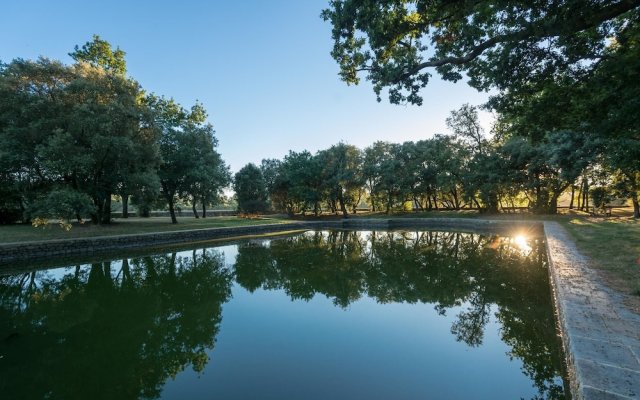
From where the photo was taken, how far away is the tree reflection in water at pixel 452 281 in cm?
543

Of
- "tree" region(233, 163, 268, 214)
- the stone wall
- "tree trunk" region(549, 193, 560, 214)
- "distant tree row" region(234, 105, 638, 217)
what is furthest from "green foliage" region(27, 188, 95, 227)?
"tree trunk" region(549, 193, 560, 214)

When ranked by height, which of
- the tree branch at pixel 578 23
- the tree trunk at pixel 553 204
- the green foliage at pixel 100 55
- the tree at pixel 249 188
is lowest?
the tree trunk at pixel 553 204

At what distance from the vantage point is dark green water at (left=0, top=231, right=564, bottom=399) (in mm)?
4102

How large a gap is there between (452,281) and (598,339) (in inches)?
234

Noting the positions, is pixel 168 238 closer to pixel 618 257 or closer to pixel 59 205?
pixel 59 205

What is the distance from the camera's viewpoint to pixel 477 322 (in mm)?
6418

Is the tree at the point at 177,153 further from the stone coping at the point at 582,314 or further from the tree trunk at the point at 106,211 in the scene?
the stone coping at the point at 582,314

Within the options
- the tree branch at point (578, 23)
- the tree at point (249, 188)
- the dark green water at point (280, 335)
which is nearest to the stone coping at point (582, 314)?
the dark green water at point (280, 335)

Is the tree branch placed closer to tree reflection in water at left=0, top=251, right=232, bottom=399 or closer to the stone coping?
the stone coping

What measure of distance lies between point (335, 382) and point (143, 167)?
69.9 ft

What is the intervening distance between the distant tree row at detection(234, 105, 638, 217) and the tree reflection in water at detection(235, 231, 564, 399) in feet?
44.6

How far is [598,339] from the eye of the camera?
3832mm

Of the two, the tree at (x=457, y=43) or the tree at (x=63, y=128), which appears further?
the tree at (x=63, y=128)

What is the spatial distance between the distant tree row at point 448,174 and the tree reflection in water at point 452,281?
13587 millimetres
